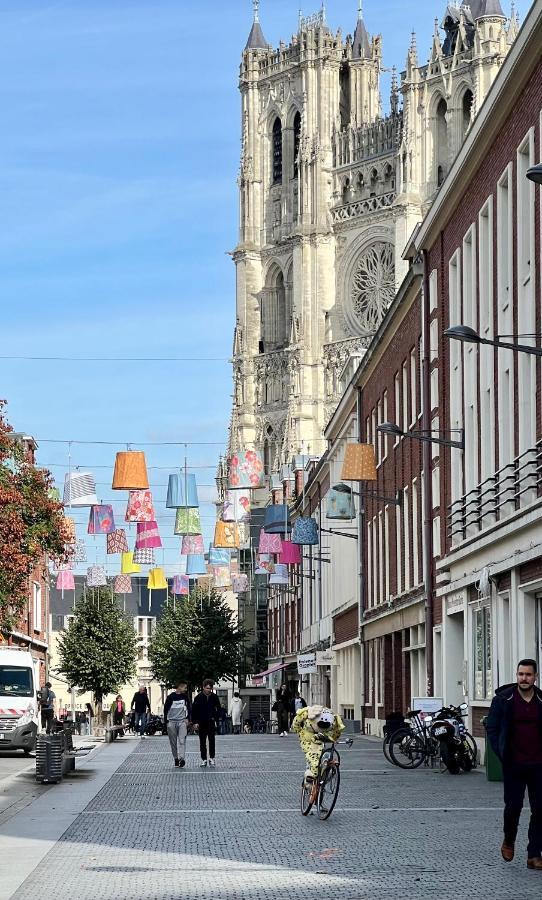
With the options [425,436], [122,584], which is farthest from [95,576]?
[425,436]

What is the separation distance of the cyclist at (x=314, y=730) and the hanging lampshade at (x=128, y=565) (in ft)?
143

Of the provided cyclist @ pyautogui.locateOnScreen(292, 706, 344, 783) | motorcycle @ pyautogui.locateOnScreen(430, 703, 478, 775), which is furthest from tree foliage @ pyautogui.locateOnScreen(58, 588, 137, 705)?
cyclist @ pyautogui.locateOnScreen(292, 706, 344, 783)

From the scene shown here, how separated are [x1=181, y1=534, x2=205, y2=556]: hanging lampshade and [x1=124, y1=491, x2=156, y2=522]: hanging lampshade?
1055cm

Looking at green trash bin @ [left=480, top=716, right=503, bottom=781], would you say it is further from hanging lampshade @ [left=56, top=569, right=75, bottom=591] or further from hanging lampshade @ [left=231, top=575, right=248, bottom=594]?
hanging lampshade @ [left=231, top=575, right=248, bottom=594]

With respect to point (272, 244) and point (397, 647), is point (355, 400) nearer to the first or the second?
point (397, 647)

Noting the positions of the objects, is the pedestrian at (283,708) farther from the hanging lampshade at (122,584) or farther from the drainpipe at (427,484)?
the drainpipe at (427,484)

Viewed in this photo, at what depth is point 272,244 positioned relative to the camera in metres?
137

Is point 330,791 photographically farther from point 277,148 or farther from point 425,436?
point 277,148

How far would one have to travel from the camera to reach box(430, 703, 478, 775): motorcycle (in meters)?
Answer: 27.3

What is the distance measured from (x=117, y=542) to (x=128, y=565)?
22.2 ft

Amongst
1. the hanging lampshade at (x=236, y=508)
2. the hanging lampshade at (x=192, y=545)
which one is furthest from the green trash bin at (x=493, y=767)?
the hanging lampshade at (x=236, y=508)

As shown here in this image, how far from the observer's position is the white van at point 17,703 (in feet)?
126

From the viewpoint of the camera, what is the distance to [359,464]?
40.5m

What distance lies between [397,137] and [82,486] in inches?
3449
